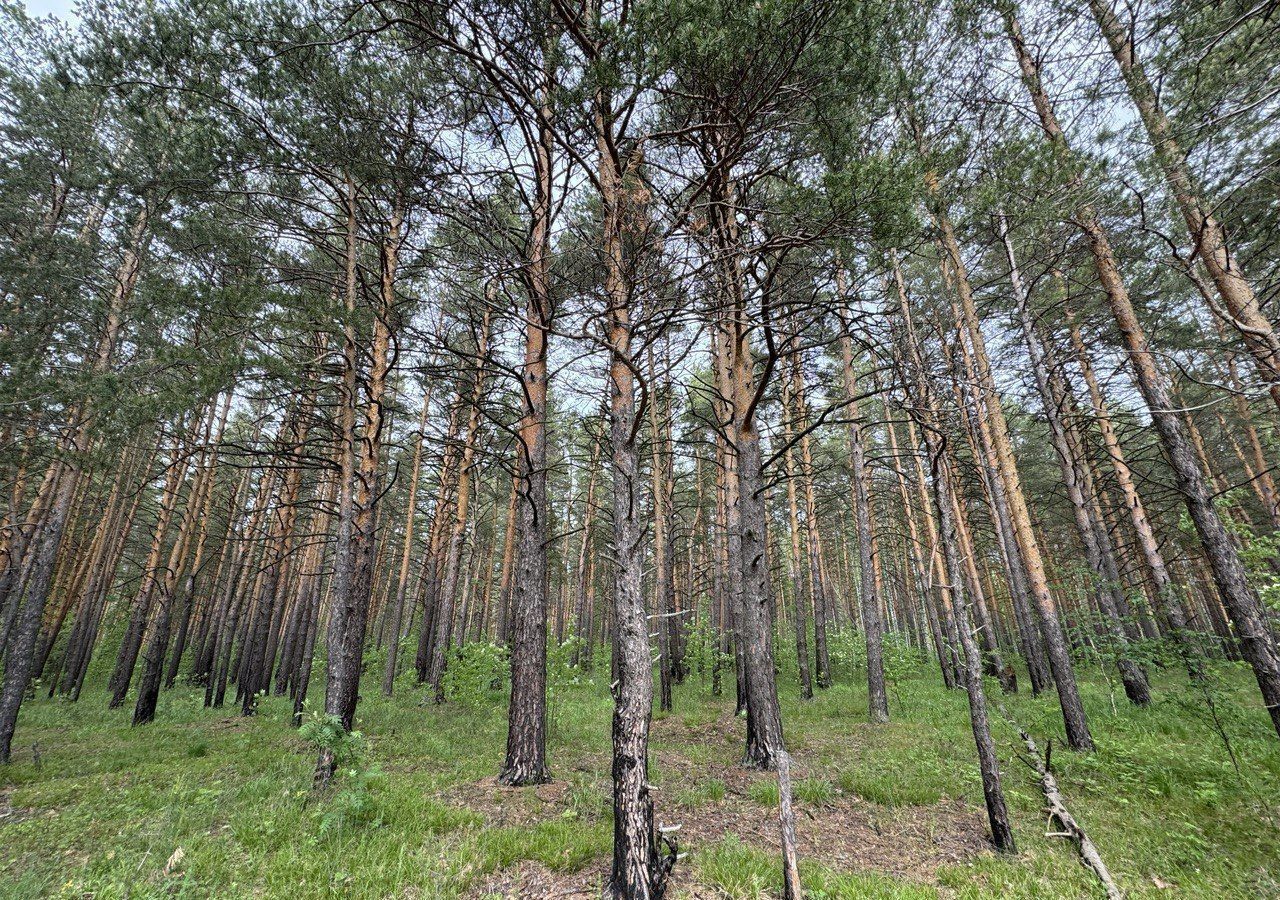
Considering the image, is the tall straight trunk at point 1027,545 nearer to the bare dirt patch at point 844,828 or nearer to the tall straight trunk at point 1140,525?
the tall straight trunk at point 1140,525

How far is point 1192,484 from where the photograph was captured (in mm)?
5508

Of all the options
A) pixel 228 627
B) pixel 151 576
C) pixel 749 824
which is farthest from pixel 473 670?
pixel 228 627

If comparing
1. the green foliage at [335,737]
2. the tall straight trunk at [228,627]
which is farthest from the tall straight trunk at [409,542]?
the green foliage at [335,737]

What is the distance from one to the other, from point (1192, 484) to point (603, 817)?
25.0 ft

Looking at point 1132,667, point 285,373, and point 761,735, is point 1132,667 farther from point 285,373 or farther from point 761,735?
point 285,373

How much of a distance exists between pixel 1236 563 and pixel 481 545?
2525 centimetres

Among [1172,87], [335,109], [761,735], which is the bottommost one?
[761,735]

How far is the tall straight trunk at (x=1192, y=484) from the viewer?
16.8 feet

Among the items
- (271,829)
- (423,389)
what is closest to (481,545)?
(423,389)

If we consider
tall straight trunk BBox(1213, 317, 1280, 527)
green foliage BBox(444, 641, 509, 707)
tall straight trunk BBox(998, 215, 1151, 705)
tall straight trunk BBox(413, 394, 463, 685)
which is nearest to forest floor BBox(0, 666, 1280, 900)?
tall straight trunk BBox(998, 215, 1151, 705)

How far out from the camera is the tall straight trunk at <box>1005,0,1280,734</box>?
5105mm

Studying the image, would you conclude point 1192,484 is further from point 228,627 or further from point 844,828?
point 228,627

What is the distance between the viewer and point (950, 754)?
740 cm

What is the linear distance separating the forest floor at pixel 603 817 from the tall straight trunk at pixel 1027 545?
1.45 feet
